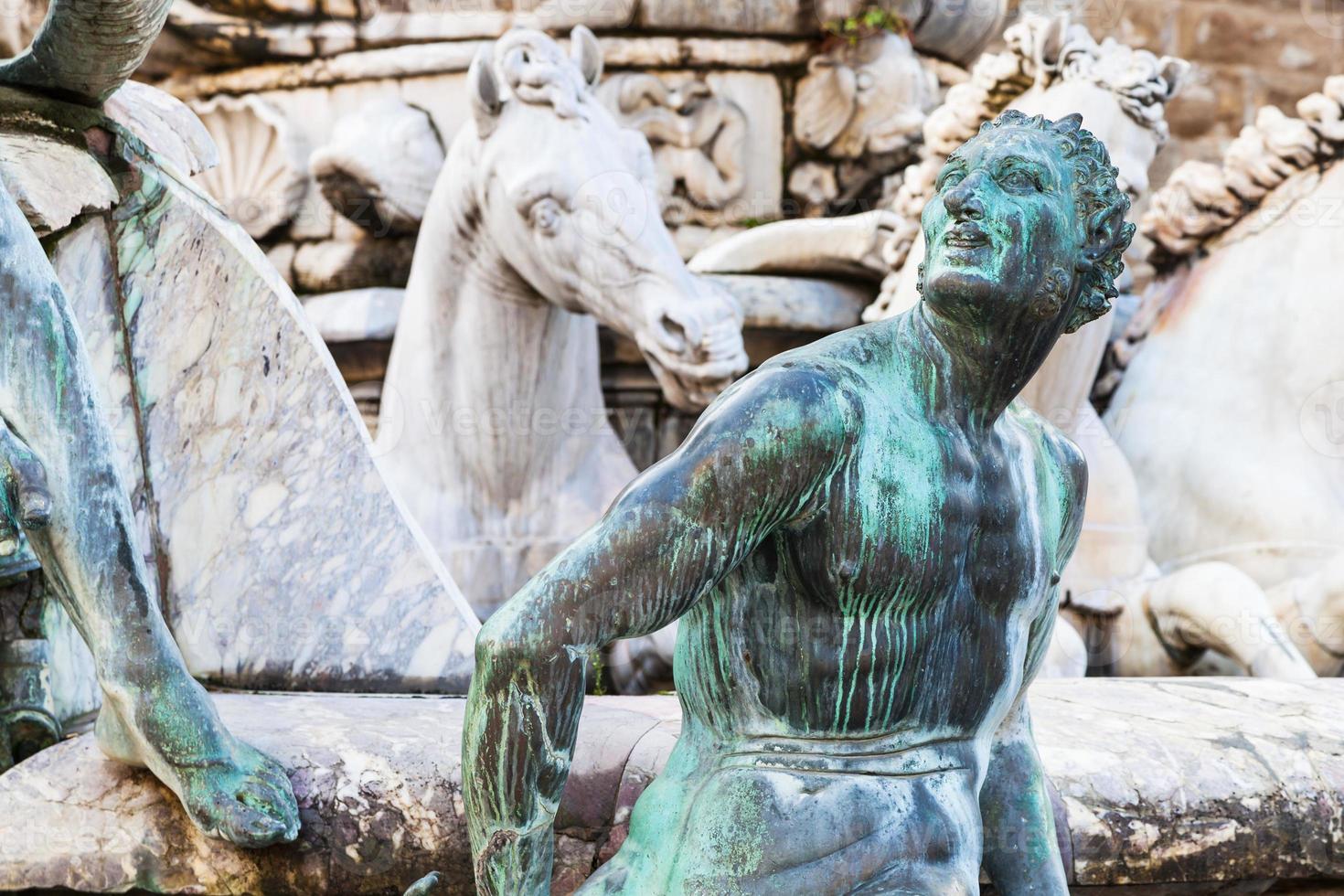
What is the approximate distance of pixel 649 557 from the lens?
1169 millimetres

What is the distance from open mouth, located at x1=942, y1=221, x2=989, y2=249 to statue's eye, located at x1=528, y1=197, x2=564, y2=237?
1.82 metres

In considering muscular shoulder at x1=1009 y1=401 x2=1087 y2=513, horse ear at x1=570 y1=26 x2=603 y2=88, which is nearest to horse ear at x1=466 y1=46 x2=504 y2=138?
horse ear at x1=570 y1=26 x2=603 y2=88

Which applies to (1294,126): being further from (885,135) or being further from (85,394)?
(85,394)

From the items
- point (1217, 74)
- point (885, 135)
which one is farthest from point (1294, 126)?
point (1217, 74)

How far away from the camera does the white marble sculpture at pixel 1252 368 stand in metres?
3.41

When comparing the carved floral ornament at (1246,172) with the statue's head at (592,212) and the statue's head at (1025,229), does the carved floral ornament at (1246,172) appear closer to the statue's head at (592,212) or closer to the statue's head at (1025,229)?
the statue's head at (592,212)

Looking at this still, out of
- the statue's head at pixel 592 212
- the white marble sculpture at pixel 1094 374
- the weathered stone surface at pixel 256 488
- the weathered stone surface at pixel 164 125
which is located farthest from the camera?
the white marble sculpture at pixel 1094 374

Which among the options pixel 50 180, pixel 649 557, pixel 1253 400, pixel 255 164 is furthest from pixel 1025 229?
pixel 255 164

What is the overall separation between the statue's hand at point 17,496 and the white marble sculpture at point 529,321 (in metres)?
1.47

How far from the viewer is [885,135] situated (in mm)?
3986

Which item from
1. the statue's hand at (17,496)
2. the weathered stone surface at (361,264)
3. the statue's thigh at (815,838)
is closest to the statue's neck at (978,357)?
the statue's thigh at (815,838)

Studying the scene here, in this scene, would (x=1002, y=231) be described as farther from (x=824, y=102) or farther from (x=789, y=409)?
(x=824, y=102)

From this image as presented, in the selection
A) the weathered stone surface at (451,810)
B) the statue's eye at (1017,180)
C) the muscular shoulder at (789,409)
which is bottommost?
the weathered stone surface at (451,810)

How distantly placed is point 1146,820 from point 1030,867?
0.35m
